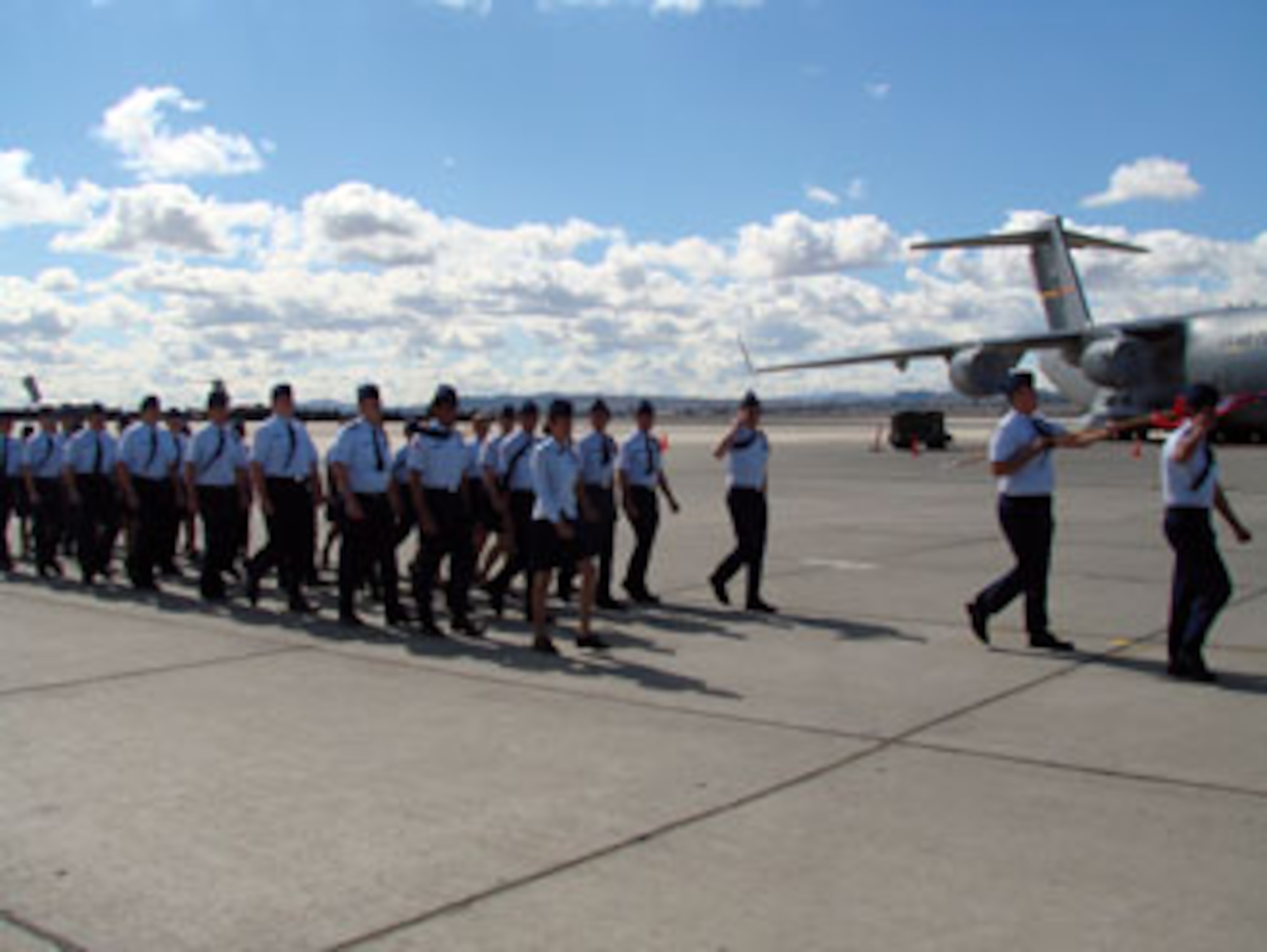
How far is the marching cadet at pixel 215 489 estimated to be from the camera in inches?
426

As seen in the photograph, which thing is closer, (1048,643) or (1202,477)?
(1202,477)

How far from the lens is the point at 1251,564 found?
1178 cm

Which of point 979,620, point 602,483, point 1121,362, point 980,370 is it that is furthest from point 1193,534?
point 980,370

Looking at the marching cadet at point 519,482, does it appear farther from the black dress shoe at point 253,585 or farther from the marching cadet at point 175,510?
the marching cadet at point 175,510

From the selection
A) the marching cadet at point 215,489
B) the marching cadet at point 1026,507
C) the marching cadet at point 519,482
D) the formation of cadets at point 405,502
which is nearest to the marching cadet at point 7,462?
the formation of cadets at point 405,502

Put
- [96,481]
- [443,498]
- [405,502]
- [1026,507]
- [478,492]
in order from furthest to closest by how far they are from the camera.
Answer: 1. [96,481]
2. [478,492]
3. [405,502]
4. [443,498]
5. [1026,507]

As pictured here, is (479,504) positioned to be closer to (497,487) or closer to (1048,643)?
(497,487)

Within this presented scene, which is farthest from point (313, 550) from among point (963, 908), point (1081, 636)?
point (963, 908)

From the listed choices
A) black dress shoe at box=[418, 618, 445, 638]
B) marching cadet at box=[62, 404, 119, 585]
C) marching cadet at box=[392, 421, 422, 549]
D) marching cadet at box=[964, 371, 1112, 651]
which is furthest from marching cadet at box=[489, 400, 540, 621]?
marching cadet at box=[62, 404, 119, 585]

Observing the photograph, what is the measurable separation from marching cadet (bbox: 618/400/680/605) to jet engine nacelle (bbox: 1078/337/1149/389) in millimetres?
29412

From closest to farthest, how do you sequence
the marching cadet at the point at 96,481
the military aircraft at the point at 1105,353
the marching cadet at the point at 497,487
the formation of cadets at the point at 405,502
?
the formation of cadets at the point at 405,502
the marching cadet at the point at 497,487
the marching cadet at the point at 96,481
the military aircraft at the point at 1105,353

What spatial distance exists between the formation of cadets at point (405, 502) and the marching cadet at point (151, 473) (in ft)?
0.05

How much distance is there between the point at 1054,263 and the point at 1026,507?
37.4 m

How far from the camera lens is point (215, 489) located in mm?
11000
